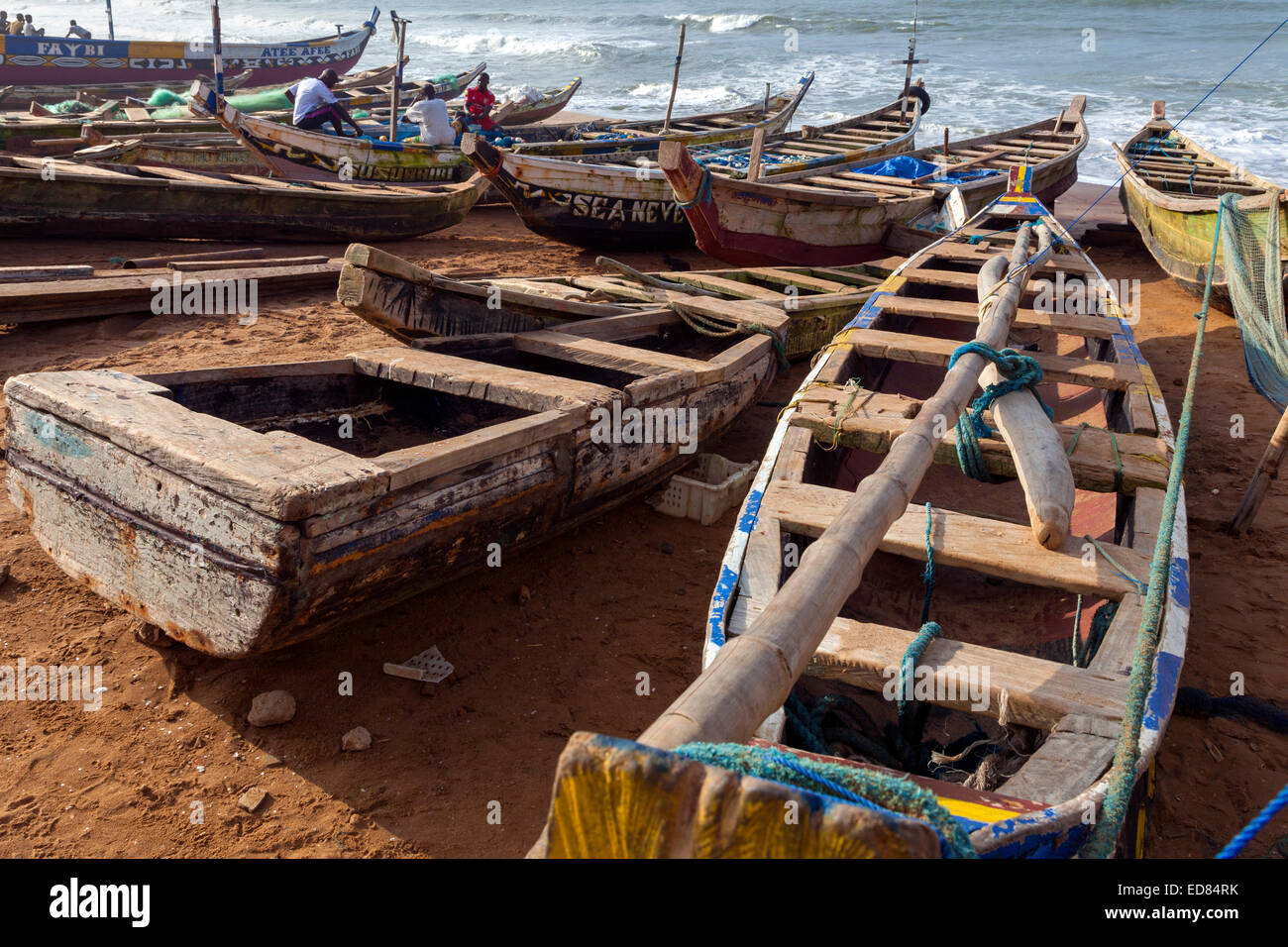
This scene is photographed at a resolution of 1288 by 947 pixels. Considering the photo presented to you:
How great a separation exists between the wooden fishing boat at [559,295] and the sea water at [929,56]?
1324cm

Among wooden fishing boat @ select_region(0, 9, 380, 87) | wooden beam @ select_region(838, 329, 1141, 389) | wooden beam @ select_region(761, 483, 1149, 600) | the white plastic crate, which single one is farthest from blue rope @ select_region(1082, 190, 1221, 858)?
wooden fishing boat @ select_region(0, 9, 380, 87)

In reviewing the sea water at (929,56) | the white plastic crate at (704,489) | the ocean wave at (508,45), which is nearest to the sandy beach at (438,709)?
the white plastic crate at (704,489)

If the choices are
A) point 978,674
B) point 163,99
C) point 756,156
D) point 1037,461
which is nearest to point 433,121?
point 756,156

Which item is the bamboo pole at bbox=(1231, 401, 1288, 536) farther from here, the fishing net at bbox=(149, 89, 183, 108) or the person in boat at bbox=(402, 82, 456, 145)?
the fishing net at bbox=(149, 89, 183, 108)

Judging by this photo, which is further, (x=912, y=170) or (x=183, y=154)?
(x=183, y=154)

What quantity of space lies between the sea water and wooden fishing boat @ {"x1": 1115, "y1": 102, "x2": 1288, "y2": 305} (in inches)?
224

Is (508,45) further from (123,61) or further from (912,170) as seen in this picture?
(912,170)

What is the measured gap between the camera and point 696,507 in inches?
192

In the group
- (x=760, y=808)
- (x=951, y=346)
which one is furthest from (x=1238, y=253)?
(x=760, y=808)

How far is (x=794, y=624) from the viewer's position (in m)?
1.89

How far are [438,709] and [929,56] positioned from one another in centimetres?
3297

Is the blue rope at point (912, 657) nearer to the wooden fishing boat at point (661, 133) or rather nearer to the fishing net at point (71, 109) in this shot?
the wooden fishing boat at point (661, 133)

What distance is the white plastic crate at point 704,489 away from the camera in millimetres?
4844
